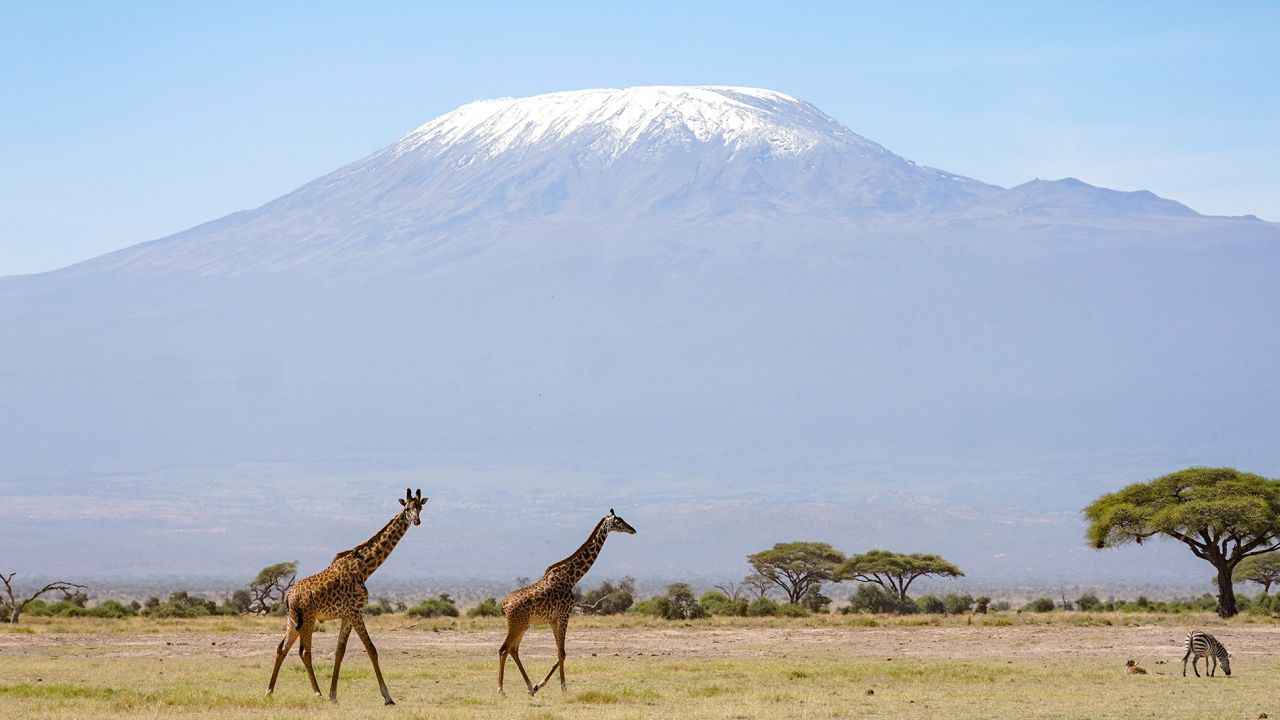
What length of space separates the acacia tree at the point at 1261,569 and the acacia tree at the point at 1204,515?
16.1m

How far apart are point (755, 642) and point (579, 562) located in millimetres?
15981

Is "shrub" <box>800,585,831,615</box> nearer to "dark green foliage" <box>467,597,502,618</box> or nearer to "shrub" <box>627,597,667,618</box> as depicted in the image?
"shrub" <box>627,597,667,618</box>

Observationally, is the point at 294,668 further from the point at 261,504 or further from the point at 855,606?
the point at 261,504

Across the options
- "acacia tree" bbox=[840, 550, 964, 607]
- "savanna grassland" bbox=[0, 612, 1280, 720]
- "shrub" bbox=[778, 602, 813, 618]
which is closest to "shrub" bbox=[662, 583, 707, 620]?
"savanna grassland" bbox=[0, 612, 1280, 720]

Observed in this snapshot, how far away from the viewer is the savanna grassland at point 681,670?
23.5 meters

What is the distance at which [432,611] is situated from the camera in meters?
55.3

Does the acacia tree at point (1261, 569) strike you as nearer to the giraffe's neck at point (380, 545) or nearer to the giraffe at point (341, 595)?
the giraffe's neck at point (380, 545)

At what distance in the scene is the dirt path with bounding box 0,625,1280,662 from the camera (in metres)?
36.6

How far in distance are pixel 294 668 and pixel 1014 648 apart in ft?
54.6

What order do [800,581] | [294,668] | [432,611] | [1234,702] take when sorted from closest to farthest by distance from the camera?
[1234,702], [294,668], [432,611], [800,581]

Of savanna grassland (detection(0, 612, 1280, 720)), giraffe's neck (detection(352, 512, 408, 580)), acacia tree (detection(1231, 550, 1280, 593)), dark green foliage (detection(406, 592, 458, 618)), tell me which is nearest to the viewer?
savanna grassland (detection(0, 612, 1280, 720))

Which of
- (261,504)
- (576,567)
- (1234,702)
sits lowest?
(1234,702)

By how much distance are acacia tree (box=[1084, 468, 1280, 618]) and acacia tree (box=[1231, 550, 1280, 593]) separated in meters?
16.1

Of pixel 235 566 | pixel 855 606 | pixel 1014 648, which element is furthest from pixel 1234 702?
pixel 235 566
